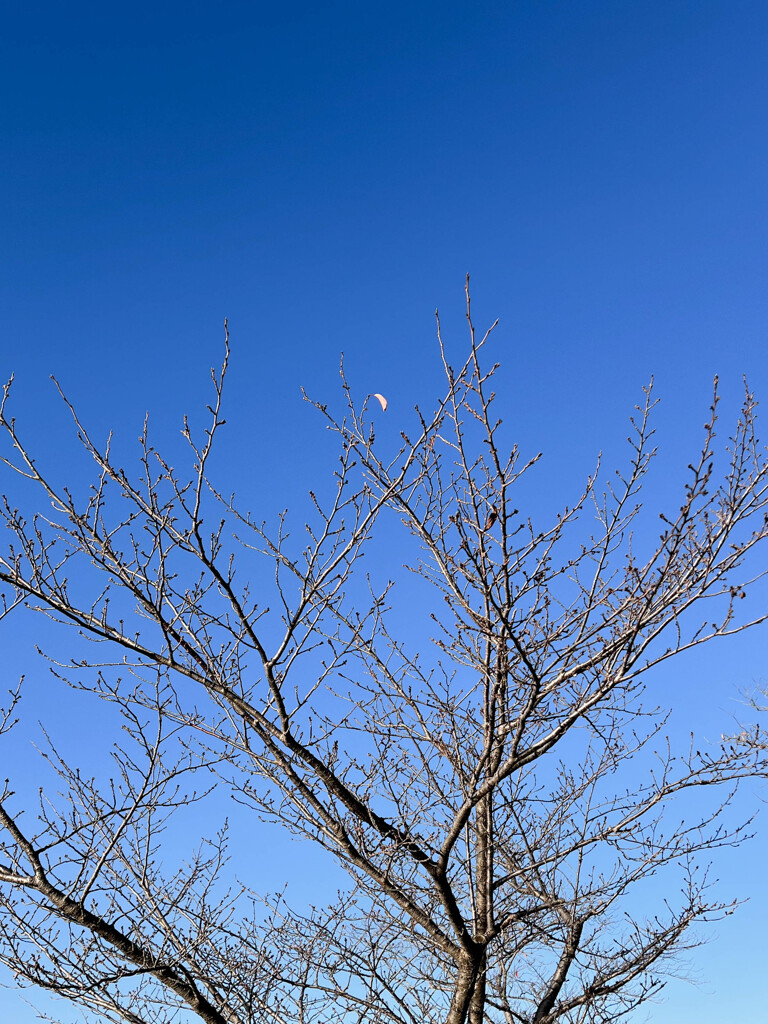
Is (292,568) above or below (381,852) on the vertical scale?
above

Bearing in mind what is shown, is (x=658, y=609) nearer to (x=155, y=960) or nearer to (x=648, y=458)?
(x=648, y=458)

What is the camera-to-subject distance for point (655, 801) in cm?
495

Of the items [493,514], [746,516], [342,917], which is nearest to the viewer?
[746,516]

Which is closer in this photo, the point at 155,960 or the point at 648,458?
the point at 648,458

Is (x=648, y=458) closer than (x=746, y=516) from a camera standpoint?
No

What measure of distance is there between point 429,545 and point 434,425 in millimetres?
647

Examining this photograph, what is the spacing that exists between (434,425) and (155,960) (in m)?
3.38

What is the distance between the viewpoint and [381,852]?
469cm

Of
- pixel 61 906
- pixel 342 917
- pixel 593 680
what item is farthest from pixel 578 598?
pixel 61 906

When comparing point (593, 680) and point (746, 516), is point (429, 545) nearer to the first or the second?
point (593, 680)

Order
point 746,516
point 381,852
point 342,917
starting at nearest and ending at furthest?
point 746,516, point 381,852, point 342,917

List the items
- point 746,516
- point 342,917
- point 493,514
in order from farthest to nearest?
1. point 342,917
2. point 493,514
3. point 746,516

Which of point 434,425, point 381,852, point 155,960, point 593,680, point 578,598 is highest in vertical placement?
point 434,425

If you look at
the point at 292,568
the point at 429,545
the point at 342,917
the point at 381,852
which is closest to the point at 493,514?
the point at 429,545
